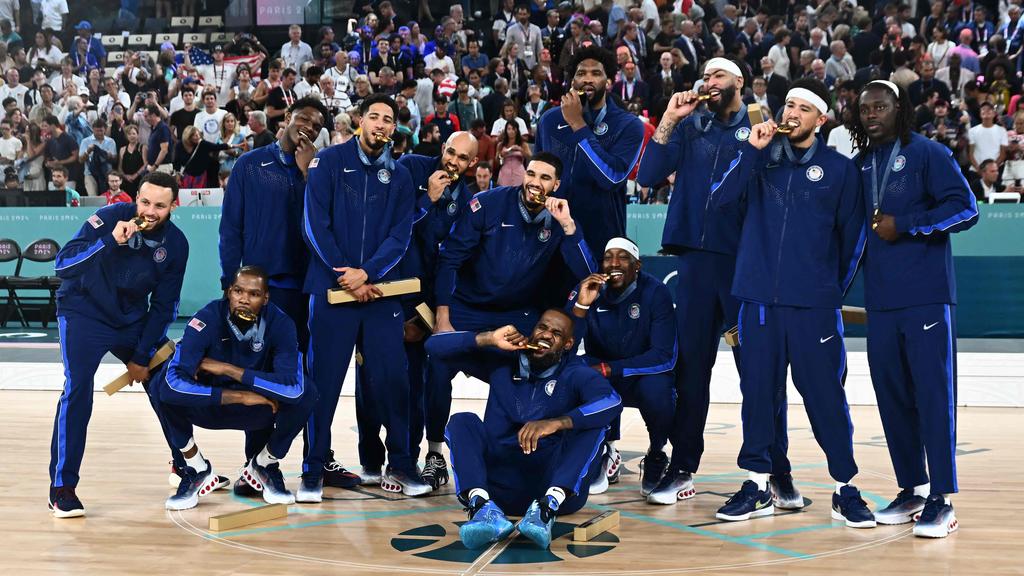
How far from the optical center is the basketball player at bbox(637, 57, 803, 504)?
20.9 ft

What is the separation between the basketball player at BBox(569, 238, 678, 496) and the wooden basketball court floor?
0.43 metres

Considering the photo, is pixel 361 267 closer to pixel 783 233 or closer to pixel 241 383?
pixel 241 383

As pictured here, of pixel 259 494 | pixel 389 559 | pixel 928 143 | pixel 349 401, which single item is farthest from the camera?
pixel 349 401

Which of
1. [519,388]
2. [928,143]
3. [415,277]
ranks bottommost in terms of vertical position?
[519,388]

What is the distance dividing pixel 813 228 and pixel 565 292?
1.64 meters

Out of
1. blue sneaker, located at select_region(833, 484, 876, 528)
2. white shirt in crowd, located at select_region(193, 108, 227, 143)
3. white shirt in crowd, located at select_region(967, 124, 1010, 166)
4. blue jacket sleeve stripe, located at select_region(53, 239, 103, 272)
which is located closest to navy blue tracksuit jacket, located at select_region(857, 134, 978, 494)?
blue sneaker, located at select_region(833, 484, 876, 528)

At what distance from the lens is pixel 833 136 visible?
1354cm

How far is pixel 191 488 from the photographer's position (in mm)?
6457

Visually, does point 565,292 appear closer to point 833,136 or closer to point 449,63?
point 833,136

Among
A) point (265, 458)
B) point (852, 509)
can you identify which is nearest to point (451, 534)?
point (265, 458)

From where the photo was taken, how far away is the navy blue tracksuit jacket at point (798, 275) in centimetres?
584

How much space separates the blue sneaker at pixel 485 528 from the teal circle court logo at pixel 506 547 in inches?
2.1

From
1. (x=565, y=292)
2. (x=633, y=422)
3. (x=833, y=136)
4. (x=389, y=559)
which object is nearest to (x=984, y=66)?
(x=833, y=136)

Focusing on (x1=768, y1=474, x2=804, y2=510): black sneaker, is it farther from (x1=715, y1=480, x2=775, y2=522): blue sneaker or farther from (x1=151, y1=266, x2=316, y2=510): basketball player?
(x1=151, y1=266, x2=316, y2=510): basketball player
